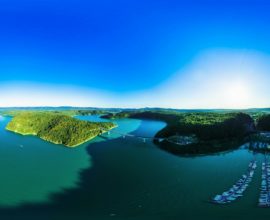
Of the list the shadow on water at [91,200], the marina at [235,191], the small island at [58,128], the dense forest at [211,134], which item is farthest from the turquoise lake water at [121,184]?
the small island at [58,128]

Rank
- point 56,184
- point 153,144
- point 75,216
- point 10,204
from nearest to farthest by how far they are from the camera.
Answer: point 75,216 → point 10,204 → point 56,184 → point 153,144

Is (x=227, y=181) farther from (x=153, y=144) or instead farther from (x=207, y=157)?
(x=153, y=144)

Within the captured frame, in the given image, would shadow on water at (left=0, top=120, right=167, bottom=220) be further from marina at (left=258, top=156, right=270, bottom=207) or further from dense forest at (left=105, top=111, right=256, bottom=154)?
dense forest at (left=105, top=111, right=256, bottom=154)

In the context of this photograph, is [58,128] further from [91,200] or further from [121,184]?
[91,200]

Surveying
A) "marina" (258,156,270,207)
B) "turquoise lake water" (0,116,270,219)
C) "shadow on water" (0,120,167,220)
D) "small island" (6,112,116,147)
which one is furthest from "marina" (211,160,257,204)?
"small island" (6,112,116,147)

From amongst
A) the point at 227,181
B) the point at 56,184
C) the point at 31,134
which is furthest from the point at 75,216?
the point at 31,134

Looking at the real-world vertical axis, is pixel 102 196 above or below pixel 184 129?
below
